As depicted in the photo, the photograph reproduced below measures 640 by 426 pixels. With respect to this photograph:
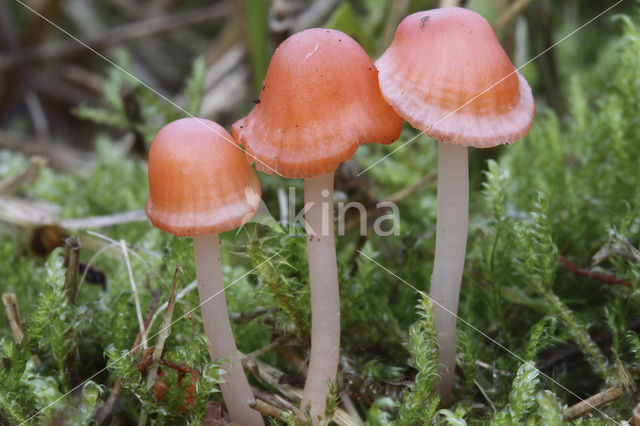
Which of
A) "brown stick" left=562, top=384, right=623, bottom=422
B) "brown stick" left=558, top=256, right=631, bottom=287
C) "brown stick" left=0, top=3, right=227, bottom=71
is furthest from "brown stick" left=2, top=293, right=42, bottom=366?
"brown stick" left=0, top=3, right=227, bottom=71

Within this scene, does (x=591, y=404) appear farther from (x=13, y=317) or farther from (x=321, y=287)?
(x=13, y=317)

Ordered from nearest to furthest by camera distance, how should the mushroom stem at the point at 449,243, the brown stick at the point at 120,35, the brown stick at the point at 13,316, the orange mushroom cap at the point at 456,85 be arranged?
the orange mushroom cap at the point at 456,85 < the mushroom stem at the point at 449,243 < the brown stick at the point at 13,316 < the brown stick at the point at 120,35

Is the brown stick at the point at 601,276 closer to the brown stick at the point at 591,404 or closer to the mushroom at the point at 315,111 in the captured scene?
the brown stick at the point at 591,404

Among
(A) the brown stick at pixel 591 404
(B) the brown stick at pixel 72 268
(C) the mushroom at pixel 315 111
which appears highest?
(C) the mushroom at pixel 315 111

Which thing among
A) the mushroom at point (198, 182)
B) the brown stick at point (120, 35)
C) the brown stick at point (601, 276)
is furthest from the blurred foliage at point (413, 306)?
the brown stick at point (120, 35)

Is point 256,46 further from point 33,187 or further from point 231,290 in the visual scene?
point 231,290

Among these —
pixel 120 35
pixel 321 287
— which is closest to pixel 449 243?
pixel 321 287
